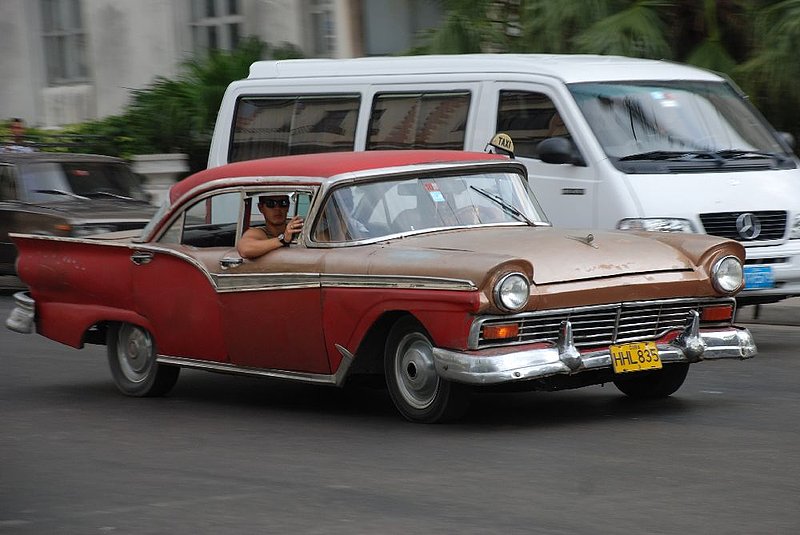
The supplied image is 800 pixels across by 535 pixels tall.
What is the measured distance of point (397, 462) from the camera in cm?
748

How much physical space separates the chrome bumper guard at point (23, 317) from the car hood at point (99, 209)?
6.15 meters

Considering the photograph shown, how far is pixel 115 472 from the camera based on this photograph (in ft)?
24.7

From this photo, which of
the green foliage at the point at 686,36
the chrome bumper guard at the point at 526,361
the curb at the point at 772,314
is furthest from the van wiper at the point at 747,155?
the chrome bumper guard at the point at 526,361

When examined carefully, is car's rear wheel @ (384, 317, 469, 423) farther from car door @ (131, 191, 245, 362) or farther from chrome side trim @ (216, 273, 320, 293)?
car door @ (131, 191, 245, 362)

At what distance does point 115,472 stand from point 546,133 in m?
5.68

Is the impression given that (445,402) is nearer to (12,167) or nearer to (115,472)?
(115,472)

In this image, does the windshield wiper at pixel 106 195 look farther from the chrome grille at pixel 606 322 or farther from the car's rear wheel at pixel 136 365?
the chrome grille at pixel 606 322

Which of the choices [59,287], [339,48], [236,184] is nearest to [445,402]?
[236,184]

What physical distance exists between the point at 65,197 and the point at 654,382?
10.0 meters

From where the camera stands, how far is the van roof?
12.4m

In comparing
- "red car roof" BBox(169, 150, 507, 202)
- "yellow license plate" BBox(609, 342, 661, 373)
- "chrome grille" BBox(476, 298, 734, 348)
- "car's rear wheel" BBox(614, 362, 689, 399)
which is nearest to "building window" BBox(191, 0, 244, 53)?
"red car roof" BBox(169, 150, 507, 202)

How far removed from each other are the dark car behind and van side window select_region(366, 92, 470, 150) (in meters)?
4.69

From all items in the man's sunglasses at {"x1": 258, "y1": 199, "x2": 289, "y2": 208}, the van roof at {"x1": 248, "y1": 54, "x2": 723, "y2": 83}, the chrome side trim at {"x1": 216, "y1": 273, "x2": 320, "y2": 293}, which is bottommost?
the chrome side trim at {"x1": 216, "y1": 273, "x2": 320, "y2": 293}

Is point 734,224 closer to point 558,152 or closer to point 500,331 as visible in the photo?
point 558,152
